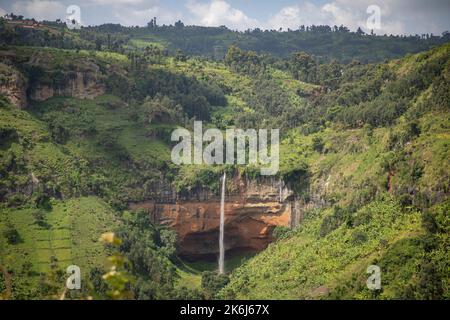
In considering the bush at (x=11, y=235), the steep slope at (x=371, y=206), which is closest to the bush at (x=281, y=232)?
the steep slope at (x=371, y=206)

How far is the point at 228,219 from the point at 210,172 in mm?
4227

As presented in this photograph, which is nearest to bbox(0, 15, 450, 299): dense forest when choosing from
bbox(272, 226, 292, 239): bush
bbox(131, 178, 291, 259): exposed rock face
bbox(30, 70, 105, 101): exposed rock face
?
bbox(30, 70, 105, 101): exposed rock face

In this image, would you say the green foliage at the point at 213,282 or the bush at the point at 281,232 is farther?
the bush at the point at 281,232

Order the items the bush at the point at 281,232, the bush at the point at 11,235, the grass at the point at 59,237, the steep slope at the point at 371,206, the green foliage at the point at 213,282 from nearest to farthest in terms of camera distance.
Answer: the steep slope at the point at 371,206
the grass at the point at 59,237
the bush at the point at 11,235
the green foliage at the point at 213,282
the bush at the point at 281,232

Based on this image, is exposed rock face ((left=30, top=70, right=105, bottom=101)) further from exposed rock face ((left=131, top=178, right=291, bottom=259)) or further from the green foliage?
the green foliage

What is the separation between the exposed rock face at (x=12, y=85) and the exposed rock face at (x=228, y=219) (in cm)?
1391

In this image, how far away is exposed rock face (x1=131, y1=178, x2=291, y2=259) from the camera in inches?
2427

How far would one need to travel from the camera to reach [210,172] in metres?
63.0

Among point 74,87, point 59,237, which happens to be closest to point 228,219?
point 59,237

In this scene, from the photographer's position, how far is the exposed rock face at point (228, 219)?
6166 cm

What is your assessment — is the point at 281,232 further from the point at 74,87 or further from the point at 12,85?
the point at 12,85

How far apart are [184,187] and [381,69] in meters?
23.0

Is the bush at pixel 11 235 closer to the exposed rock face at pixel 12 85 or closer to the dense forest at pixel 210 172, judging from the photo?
the dense forest at pixel 210 172

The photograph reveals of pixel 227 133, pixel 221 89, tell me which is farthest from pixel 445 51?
pixel 221 89
